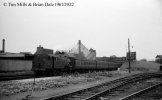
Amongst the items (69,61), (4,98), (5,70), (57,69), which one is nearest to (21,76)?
(5,70)

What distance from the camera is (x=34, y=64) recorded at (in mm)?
25438

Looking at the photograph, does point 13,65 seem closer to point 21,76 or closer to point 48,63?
point 21,76

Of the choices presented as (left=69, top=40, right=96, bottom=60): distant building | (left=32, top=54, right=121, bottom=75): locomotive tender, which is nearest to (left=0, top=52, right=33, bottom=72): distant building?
(left=32, top=54, right=121, bottom=75): locomotive tender

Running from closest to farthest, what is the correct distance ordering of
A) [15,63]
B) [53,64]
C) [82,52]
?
[15,63], [53,64], [82,52]

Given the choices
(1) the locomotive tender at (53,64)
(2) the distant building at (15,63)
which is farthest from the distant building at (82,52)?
(2) the distant building at (15,63)

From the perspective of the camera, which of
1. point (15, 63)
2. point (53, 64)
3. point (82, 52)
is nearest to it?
point (15, 63)

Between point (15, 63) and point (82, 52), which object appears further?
point (82, 52)

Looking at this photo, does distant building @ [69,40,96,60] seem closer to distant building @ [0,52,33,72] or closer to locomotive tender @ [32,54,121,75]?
locomotive tender @ [32,54,121,75]

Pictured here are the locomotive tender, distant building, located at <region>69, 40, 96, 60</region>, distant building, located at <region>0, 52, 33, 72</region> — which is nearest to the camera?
distant building, located at <region>0, 52, 33, 72</region>

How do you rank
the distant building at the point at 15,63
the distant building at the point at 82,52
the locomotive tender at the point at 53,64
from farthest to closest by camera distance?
1. the distant building at the point at 82,52
2. the locomotive tender at the point at 53,64
3. the distant building at the point at 15,63

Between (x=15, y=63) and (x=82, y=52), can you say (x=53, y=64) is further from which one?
(x=82, y=52)

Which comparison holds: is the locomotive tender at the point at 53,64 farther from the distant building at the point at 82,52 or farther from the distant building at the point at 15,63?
the distant building at the point at 82,52

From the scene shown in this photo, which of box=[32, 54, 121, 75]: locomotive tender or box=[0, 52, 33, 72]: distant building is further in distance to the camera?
box=[32, 54, 121, 75]: locomotive tender

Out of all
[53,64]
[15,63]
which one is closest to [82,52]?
[53,64]
